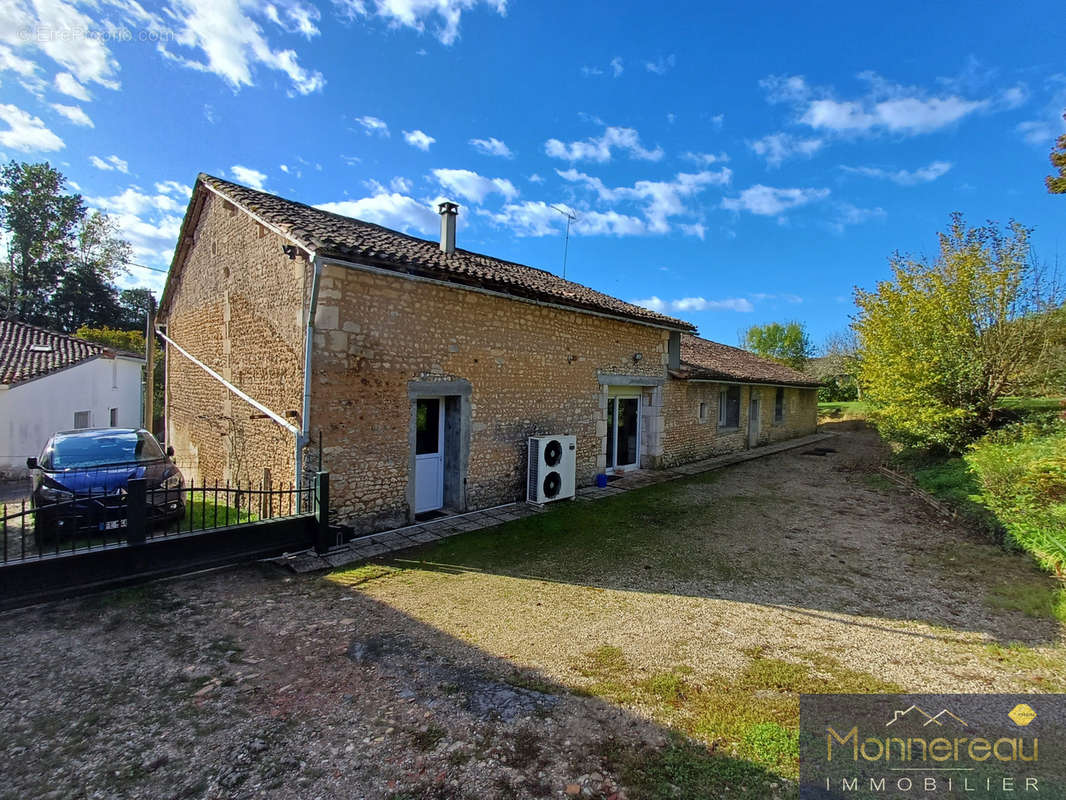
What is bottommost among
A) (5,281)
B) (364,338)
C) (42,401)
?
(42,401)

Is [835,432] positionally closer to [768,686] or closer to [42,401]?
[768,686]

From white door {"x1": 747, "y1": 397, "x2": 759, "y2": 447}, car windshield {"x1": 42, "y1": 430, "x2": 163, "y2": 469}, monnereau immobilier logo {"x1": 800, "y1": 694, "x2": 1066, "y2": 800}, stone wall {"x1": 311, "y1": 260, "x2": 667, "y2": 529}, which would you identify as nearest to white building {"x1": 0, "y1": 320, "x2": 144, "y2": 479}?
car windshield {"x1": 42, "y1": 430, "x2": 163, "y2": 469}

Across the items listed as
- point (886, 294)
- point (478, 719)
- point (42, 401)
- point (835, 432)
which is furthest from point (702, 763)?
point (835, 432)

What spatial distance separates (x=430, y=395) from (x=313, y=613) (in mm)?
3764

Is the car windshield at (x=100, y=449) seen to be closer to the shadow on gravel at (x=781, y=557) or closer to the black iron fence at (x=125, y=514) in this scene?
the black iron fence at (x=125, y=514)

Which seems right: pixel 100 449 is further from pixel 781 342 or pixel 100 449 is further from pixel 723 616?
pixel 781 342

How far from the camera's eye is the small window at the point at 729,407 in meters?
15.7

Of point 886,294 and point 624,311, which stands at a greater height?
point 886,294

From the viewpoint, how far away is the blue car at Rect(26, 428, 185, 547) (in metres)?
5.82

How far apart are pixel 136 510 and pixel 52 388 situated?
14649 millimetres

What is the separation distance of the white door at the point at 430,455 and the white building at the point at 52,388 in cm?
1356

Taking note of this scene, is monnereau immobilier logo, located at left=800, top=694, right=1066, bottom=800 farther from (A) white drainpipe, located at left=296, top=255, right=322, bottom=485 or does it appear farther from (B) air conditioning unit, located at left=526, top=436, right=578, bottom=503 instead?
(A) white drainpipe, located at left=296, top=255, right=322, bottom=485

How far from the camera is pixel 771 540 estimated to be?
723cm

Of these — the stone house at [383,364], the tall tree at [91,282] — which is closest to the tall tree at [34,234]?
the tall tree at [91,282]
